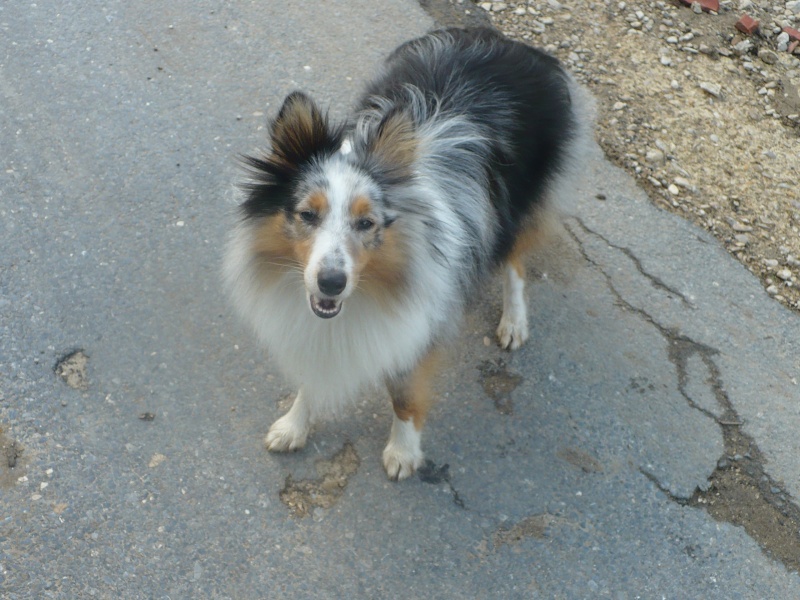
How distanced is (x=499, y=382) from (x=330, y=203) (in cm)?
145

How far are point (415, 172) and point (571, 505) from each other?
60.5 inches

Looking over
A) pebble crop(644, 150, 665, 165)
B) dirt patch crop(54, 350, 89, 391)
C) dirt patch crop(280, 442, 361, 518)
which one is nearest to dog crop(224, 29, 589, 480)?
dirt patch crop(280, 442, 361, 518)

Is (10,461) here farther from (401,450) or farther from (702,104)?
(702,104)

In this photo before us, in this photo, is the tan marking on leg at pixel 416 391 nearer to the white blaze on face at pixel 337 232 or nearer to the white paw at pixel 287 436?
the white paw at pixel 287 436

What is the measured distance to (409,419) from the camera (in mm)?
3084

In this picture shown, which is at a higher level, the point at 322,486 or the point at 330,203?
the point at 330,203

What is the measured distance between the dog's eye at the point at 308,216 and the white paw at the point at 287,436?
1010 millimetres

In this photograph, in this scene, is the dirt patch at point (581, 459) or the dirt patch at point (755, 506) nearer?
the dirt patch at point (755, 506)

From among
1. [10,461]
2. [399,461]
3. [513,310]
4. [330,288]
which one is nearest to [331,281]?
[330,288]

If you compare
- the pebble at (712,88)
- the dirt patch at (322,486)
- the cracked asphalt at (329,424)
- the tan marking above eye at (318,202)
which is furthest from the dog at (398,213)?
the pebble at (712,88)

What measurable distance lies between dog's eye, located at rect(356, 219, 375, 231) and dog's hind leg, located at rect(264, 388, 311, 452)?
94 cm

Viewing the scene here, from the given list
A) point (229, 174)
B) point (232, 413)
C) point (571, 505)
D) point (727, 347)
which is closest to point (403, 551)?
point (571, 505)

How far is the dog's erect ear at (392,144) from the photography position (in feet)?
8.43

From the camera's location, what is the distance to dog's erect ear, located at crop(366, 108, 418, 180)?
2.57m
